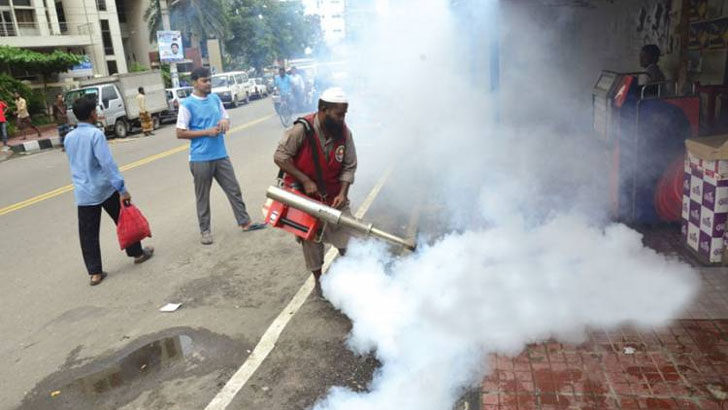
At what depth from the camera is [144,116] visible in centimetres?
1648

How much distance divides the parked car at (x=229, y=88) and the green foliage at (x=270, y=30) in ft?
6.31

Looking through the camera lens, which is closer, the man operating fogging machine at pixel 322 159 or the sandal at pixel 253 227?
the man operating fogging machine at pixel 322 159

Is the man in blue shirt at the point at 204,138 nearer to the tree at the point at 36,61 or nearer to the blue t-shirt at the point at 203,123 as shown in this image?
the blue t-shirt at the point at 203,123

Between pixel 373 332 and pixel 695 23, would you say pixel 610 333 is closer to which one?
pixel 373 332

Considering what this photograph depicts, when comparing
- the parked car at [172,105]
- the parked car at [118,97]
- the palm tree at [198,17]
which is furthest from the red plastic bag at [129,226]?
the palm tree at [198,17]

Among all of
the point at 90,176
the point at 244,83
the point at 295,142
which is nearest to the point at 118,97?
the point at 244,83

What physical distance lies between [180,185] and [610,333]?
688 centimetres

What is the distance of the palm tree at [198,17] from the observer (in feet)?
80.9

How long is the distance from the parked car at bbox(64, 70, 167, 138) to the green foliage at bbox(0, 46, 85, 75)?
22.9ft

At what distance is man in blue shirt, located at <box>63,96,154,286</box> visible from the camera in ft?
15.3

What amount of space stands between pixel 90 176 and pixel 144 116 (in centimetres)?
1276

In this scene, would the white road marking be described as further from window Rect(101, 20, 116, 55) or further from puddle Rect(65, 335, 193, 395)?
window Rect(101, 20, 116, 55)

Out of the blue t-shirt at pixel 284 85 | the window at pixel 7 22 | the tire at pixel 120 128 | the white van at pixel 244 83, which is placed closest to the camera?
the blue t-shirt at pixel 284 85

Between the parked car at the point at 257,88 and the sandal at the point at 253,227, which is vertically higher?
the parked car at the point at 257,88
